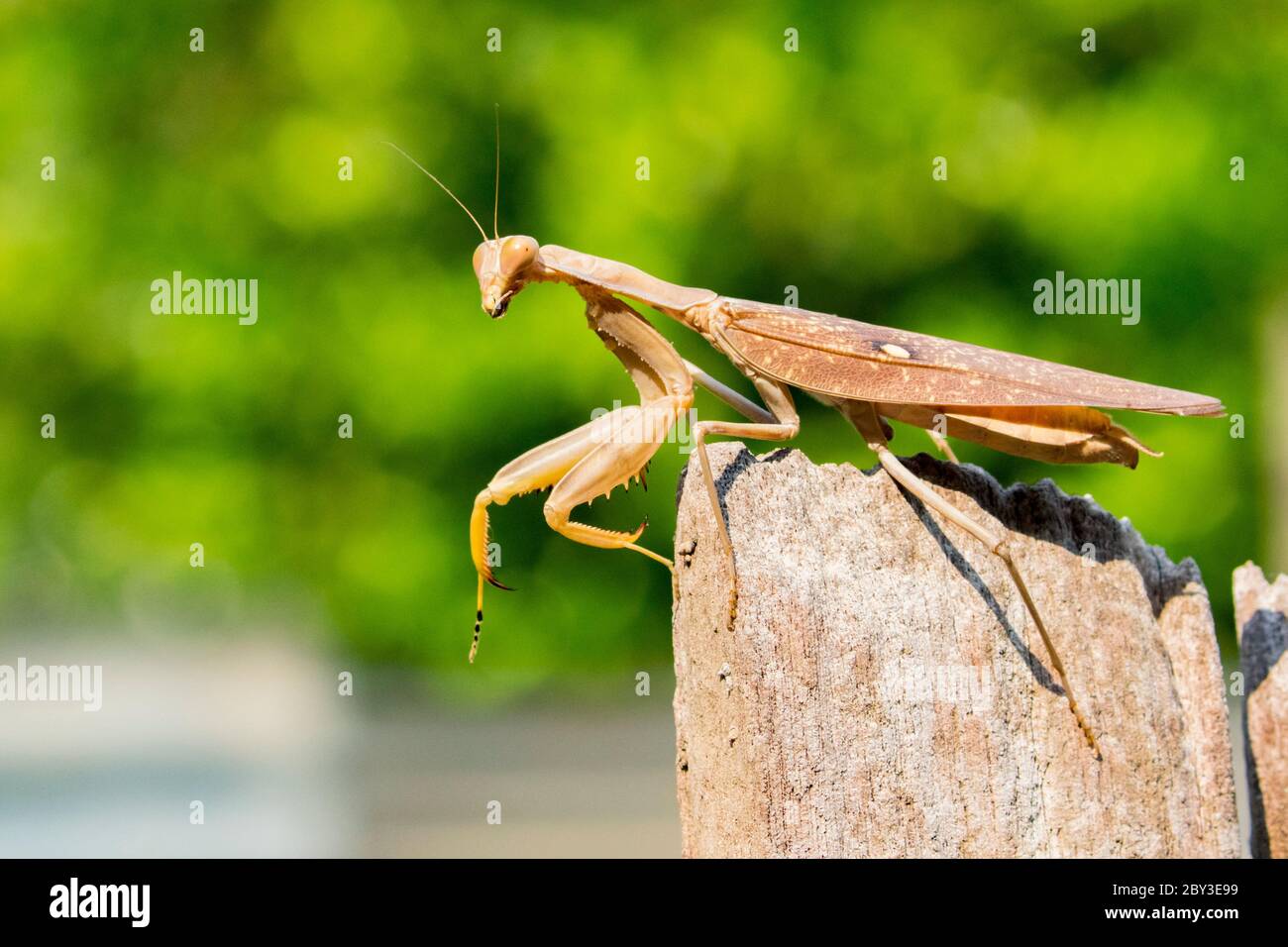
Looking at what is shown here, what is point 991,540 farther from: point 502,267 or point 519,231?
point 519,231

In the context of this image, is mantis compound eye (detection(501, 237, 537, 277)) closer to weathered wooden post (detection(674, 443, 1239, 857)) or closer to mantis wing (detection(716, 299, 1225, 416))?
mantis wing (detection(716, 299, 1225, 416))

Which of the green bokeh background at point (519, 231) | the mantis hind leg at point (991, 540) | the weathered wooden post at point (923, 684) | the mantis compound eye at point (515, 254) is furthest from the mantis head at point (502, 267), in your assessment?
the green bokeh background at point (519, 231)

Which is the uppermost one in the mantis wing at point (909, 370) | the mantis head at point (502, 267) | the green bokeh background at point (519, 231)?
the green bokeh background at point (519, 231)

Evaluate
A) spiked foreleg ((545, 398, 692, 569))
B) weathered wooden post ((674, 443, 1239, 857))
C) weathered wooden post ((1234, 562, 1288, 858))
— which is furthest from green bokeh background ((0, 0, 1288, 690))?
weathered wooden post ((674, 443, 1239, 857))

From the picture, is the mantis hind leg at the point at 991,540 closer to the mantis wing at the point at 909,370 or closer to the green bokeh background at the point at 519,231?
the mantis wing at the point at 909,370

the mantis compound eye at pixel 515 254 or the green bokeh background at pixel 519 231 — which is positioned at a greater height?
the green bokeh background at pixel 519 231

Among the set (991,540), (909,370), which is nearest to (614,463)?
(909,370)
